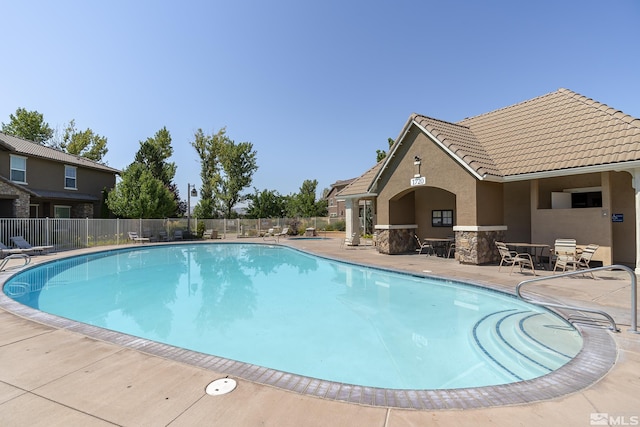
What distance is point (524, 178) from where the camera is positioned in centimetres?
1105

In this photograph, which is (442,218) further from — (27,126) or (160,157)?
(27,126)

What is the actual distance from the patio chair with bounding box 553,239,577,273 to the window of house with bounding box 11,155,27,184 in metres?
27.7

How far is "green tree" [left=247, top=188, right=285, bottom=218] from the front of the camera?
31797mm

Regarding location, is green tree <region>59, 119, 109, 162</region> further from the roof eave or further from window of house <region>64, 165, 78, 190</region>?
the roof eave

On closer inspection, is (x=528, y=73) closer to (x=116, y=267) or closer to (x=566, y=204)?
(x=566, y=204)

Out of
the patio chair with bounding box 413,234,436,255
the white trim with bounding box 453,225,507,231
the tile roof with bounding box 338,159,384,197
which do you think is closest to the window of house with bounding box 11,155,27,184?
the tile roof with bounding box 338,159,384,197

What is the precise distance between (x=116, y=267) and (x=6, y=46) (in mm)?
9176

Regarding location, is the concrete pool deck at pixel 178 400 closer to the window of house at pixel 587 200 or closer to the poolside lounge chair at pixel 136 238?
the window of house at pixel 587 200

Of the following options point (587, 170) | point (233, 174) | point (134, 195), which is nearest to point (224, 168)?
point (233, 174)

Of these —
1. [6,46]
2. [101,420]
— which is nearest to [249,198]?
[6,46]

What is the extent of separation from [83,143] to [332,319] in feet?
132

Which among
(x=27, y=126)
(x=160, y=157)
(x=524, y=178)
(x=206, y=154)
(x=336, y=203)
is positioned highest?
(x=27, y=126)

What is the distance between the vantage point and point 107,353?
407 centimetres

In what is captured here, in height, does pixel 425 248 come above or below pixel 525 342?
above
